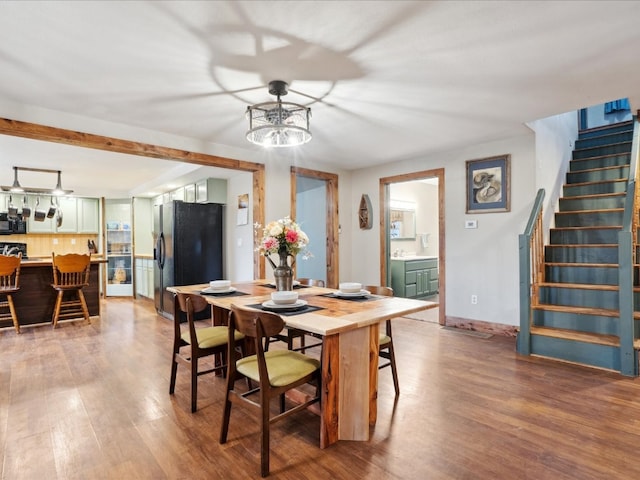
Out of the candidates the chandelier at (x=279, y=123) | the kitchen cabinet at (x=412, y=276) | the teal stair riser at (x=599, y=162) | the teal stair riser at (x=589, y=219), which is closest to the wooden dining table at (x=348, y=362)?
the chandelier at (x=279, y=123)

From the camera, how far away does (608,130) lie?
5363 millimetres

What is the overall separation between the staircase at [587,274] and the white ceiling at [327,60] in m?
1.52

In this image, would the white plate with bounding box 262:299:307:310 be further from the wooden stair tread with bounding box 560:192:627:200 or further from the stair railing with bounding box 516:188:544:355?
the wooden stair tread with bounding box 560:192:627:200

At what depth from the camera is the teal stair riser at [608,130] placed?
16.8 feet

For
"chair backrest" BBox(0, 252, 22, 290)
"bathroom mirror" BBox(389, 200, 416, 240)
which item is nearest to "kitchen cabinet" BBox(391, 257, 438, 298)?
"bathroom mirror" BBox(389, 200, 416, 240)

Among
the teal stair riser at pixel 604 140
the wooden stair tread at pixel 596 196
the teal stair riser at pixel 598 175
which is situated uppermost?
the teal stair riser at pixel 604 140

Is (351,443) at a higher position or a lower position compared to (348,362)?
lower

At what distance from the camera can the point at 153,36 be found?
2.04m

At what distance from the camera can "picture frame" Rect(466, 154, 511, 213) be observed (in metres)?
4.18

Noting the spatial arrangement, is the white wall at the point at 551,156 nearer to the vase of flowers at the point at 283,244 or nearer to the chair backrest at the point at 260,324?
the vase of flowers at the point at 283,244

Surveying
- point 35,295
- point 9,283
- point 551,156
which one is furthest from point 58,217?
point 551,156

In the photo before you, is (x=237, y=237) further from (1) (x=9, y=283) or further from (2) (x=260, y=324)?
(2) (x=260, y=324)

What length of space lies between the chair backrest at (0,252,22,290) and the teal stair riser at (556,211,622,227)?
670cm

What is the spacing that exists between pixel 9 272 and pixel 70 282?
0.69 m
